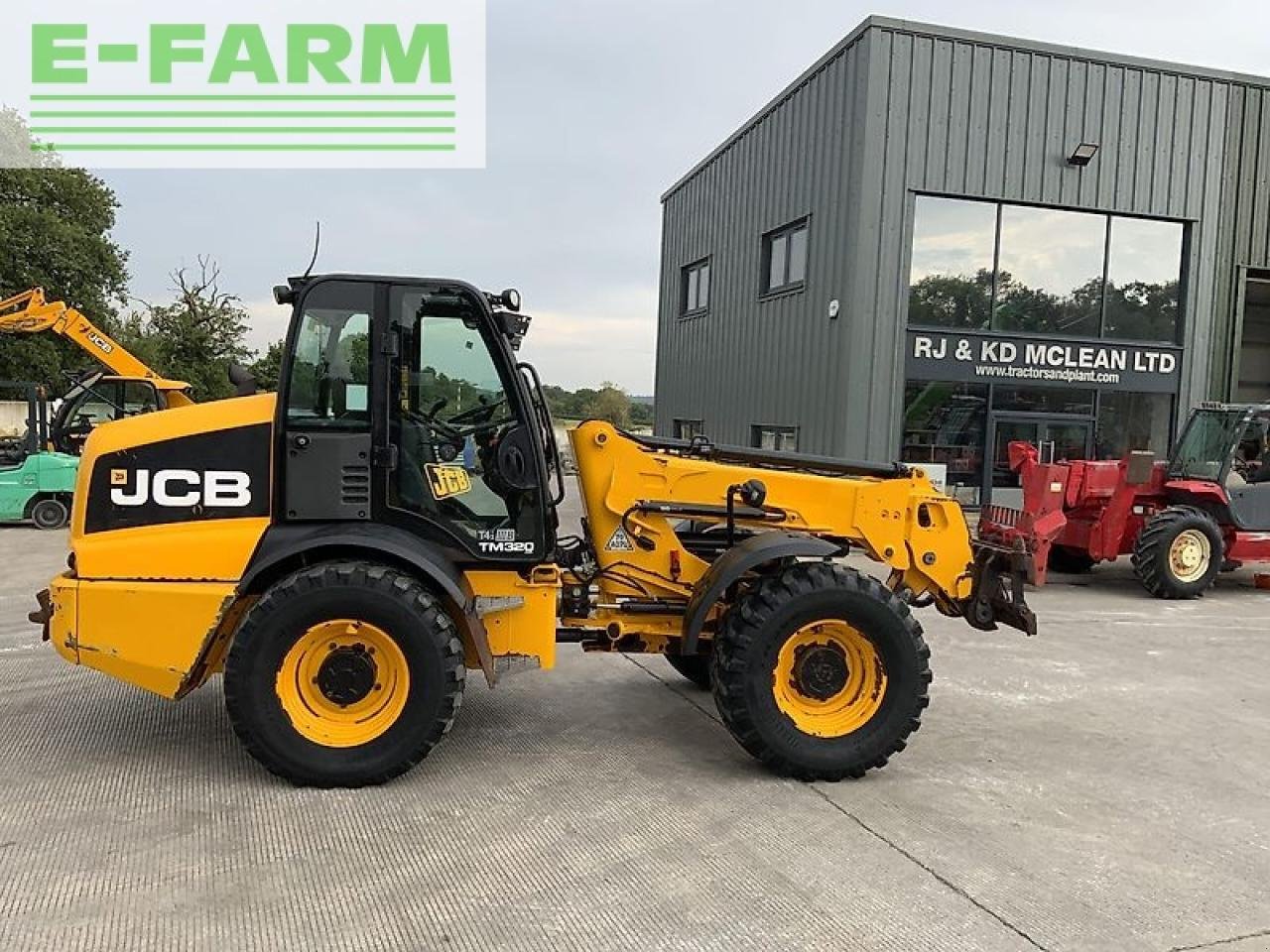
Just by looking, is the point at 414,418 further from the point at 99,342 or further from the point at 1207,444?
the point at 99,342

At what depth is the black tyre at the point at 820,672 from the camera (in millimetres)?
4523

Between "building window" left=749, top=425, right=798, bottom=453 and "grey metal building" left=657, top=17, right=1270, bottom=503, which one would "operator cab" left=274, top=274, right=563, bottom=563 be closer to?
"grey metal building" left=657, top=17, right=1270, bottom=503

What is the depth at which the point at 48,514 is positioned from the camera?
528 inches

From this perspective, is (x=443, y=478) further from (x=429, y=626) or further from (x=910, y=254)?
(x=910, y=254)

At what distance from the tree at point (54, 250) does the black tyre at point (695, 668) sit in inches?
1018

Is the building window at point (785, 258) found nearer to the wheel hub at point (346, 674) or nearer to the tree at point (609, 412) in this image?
the tree at point (609, 412)

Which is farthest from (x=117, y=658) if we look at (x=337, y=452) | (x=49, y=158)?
(x=49, y=158)

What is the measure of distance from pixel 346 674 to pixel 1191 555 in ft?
30.7

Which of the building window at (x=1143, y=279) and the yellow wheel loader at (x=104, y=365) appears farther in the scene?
the building window at (x=1143, y=279)

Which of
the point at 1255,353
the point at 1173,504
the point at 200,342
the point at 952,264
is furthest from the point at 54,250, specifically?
the point at 1255,353

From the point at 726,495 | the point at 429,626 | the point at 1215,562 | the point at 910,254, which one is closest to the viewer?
the point at 429,626

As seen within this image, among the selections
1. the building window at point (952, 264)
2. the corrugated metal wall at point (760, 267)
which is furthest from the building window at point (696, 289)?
the building window at point (952, 264)

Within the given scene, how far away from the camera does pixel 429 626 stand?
423 centimetres

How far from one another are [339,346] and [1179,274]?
14.7 meters
